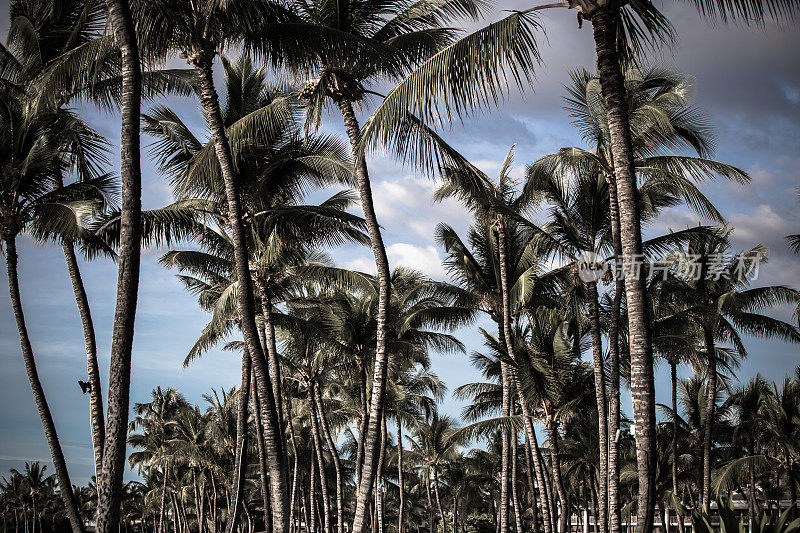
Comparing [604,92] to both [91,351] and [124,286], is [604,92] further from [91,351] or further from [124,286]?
[91,351]

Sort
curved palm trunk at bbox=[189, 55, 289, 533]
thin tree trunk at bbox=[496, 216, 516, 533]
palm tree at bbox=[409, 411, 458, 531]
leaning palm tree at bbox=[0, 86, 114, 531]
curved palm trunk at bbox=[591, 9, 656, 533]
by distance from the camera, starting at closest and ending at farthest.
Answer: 1. curved palm trunk at bbox=[591, 9, 656, 533]
2. curved palm trunk at bbox=[189, 55, 289, 533]
3. leaning palm tree at bbox=[0, 86, 114, 531]
4. thin tree trunk at bbox=[496, 216, 516, 533]
5. palm tree at bbox=[409, 411, 458, 531]

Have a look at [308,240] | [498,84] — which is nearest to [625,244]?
[498,84]

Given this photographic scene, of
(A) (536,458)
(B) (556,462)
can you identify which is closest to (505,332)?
(A) (536,458)

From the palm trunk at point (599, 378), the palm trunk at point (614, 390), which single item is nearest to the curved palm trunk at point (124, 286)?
the palm trunk at point (614, 390)

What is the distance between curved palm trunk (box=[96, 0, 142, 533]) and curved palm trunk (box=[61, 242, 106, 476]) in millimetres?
5608

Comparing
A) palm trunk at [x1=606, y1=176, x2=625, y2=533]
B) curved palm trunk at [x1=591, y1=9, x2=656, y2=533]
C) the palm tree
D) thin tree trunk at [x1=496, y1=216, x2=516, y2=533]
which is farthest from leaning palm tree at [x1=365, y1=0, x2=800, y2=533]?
the palm tree

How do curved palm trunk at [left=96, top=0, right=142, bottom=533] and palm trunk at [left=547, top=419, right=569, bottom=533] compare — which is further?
palm trunk at [left=547, top=419, right=569, bottom=533]

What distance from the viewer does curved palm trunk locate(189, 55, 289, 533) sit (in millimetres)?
12211

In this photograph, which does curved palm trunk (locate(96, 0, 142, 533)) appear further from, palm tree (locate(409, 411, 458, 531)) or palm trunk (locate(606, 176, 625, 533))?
palm tree (locate(409, 411, 458, 531))

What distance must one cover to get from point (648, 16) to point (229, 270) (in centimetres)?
1575

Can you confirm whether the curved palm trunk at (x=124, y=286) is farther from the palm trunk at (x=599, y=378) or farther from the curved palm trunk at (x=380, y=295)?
the palm trunk at (x=599, y=378)

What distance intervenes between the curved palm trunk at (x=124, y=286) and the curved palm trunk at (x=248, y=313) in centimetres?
371

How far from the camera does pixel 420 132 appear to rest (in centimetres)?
1171

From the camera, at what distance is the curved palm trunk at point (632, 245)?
8531 mm
